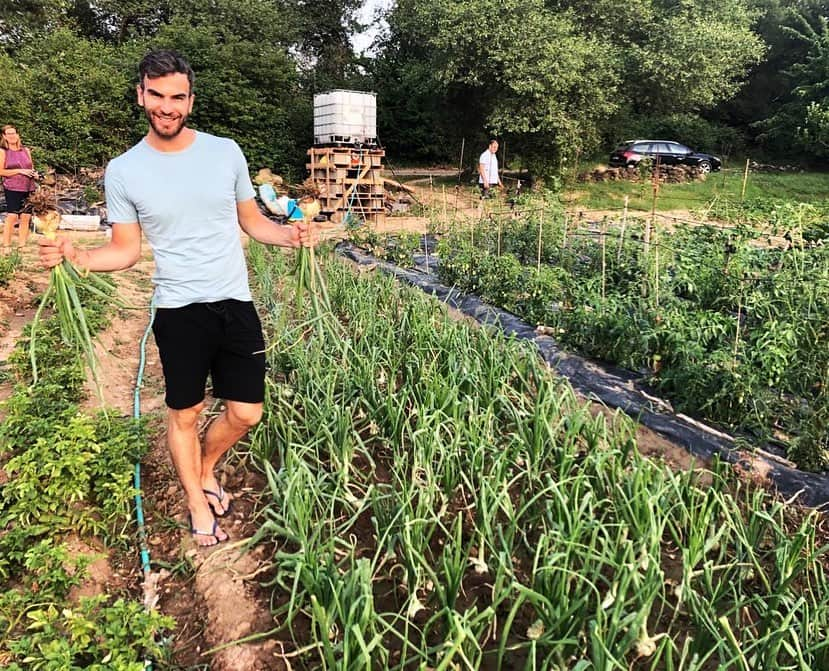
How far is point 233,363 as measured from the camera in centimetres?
212

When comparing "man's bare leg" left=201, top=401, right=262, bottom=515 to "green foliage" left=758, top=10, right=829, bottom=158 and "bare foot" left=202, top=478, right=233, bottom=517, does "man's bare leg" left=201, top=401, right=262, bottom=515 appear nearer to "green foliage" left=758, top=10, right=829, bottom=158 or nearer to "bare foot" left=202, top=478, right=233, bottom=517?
"bare foot" left=202, top=478, right=233, bottom=517

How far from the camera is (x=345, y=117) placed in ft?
32.9

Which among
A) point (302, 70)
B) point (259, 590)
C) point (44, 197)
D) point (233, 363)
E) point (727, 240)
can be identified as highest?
point (302, 70)

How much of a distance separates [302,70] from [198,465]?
22717mm

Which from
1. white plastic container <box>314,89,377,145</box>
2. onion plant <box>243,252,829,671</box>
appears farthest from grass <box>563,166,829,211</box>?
onion plant <box>243,252,829,671</box>

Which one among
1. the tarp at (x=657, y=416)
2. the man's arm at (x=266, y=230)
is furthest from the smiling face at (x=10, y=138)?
the man's arm at (x=266, y=230)

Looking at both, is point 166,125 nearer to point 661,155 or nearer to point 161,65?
point 161,65

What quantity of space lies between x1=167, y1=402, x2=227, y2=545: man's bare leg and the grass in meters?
10.9

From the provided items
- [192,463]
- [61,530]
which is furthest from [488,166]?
[61,530]

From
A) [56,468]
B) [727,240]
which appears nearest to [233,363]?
[56,468]

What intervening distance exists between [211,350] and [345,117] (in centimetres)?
866

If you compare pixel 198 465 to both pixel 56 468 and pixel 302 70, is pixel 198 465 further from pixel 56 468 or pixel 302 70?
pixel 302 70

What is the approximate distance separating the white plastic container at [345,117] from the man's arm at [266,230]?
8.33 metres

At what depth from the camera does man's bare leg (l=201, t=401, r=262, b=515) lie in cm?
216
